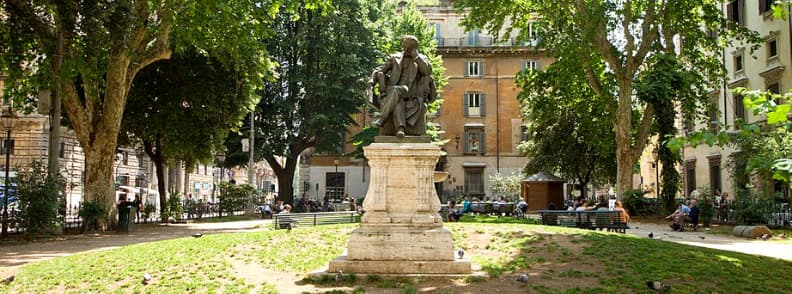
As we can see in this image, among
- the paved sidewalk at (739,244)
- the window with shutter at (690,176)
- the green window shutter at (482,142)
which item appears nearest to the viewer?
the paved sidewalk at (739,244)

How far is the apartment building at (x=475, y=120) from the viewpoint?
160ft

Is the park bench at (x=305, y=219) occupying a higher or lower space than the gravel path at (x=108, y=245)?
→ higher

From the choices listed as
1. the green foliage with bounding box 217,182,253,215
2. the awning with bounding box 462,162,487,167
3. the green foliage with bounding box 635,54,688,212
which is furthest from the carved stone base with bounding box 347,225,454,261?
the awning with bounding box 462,162,487,167

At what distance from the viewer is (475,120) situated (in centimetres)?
4953

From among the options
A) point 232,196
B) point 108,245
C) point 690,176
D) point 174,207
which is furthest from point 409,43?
point 690,176

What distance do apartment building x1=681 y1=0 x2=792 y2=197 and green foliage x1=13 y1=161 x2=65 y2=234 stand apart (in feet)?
83.5

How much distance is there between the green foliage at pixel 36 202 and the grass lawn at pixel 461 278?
6946 millimetres

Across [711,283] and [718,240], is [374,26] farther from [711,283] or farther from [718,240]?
[711,283]

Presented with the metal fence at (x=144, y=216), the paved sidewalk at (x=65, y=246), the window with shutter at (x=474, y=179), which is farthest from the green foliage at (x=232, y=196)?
the window with shutter at (x=474, y=179)

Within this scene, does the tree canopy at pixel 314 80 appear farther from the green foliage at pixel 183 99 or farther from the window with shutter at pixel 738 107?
the window with shutter at pixel 738 107

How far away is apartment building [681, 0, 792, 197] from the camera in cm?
3064

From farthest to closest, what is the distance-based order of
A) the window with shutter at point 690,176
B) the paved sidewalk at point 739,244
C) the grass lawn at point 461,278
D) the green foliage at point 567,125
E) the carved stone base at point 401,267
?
1. the window with shutter at point 690,176
2. the green foliage at point 567,125
3. the paved sidewalk at point 739,244
4. the carved stone base at point 401,267
5. the grass lawn at point 461,278

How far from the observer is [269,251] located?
36.3 ft

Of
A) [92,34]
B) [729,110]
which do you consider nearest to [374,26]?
[92,34]
